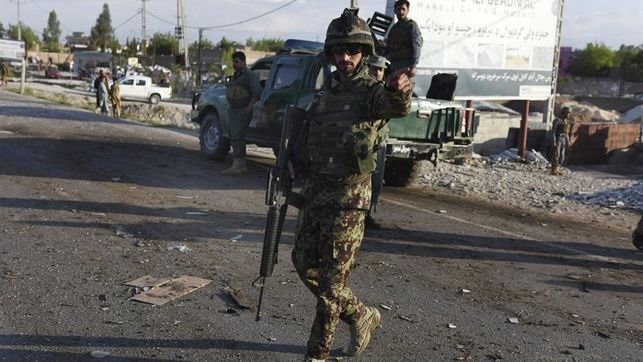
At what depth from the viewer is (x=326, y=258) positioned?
341cm

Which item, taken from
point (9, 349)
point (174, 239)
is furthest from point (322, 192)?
point (174, 239)

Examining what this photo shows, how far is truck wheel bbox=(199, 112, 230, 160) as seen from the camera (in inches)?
456

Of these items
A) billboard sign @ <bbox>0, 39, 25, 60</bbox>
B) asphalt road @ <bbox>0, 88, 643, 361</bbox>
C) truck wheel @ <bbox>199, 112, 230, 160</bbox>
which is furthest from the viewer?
billboard sign @ <bbox>0, 39, 25, 60</bbox>

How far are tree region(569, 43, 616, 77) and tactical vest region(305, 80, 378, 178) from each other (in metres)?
76.7

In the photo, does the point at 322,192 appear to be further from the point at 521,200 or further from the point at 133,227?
the point at 521,200

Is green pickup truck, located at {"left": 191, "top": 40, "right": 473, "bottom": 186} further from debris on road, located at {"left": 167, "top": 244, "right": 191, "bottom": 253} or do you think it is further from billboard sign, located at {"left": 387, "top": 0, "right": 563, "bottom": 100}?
debris on road, located at {"left": 167, "top": 244, "right": 191, "bottom": 253}

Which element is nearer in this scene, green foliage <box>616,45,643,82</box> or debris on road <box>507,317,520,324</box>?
debris on road <box>507,317,520,324</box>

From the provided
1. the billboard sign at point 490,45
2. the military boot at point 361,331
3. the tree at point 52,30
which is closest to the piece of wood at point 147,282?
the military boot at point 361,331

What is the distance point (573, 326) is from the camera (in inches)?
183

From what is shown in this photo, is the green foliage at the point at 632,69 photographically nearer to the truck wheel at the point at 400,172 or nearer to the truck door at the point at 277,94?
the truck wheel at the point at 400,172

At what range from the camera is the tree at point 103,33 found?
11794 centimetres

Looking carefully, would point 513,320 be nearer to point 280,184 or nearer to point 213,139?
point 280,184

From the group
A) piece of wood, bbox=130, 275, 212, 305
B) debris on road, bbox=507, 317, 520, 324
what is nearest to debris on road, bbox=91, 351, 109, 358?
piece of wood, bbox=130, 275, 212, 305

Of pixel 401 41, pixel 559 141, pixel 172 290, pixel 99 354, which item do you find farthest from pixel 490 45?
pixel 99 354
